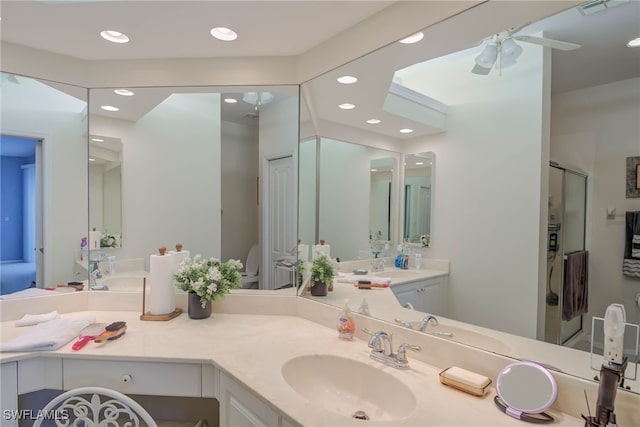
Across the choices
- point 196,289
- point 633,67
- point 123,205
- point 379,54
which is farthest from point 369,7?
point 123,205

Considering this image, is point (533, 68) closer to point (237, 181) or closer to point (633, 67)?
point (633, 67)

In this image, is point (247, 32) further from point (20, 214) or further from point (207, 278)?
point (20, 214)

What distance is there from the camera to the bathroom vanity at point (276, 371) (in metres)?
0.99

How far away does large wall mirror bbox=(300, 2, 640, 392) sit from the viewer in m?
0.92

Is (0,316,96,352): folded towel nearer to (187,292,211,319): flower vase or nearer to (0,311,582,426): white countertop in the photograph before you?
(0,311,582,426): white countertop

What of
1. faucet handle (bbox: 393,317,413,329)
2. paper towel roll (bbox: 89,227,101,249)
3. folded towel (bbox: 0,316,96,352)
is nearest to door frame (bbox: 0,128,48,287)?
paper towel roll (bbox: 89,227,101,249)

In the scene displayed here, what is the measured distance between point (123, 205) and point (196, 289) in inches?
32.7

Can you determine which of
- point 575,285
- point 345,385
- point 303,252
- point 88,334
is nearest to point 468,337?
point 575,285

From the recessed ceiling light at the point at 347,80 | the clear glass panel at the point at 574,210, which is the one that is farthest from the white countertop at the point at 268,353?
the recessed ceiling light at the point at 347,80

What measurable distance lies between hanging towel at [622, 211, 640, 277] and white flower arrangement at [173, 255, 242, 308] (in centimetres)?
173

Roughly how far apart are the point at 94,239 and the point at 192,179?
2.41 feet

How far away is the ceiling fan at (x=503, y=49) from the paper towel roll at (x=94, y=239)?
2.33 metres

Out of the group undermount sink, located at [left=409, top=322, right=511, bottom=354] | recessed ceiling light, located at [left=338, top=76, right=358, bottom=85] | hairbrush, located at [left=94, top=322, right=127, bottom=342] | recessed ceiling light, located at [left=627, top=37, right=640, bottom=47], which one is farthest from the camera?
recessed ceiling light, located at [left=338, top=76, right=358, bottom=85]

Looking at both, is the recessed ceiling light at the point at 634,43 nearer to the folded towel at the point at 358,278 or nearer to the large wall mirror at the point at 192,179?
the folded towel at the point at 358,278
